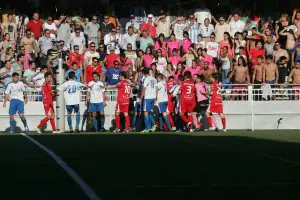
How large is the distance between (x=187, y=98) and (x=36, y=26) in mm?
6943

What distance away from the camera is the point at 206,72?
109ft

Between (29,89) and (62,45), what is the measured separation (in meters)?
2.64

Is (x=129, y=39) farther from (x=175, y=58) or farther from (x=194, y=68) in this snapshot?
(x=194, y=68)

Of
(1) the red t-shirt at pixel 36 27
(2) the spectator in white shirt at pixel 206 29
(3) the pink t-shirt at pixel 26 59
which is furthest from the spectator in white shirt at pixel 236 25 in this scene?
(3) the pink t-shirt at pixel 26 59

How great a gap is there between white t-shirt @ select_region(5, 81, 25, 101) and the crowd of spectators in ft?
2.56

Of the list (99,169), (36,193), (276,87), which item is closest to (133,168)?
(99,169)

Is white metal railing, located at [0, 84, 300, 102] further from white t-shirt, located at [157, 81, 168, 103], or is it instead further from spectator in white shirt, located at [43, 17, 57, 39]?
spectator in white shirt, located at [43, 17, 57, 39]

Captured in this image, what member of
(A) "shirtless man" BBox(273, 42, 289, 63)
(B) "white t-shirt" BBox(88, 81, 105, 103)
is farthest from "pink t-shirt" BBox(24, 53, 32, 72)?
(A) "shirtless man" BBox(273, 42, 289, 63)

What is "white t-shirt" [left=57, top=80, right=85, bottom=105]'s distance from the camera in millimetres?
30891

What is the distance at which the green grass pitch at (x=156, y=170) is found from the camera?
37.2 feet

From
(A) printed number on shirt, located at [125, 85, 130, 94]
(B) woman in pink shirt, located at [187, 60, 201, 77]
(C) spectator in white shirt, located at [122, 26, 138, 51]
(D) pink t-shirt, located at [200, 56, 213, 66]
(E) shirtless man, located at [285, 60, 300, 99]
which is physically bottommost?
(A) printed number on shirt, located at [125, 85, 130, 94]

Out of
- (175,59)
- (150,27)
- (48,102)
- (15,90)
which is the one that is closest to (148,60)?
(175,59)

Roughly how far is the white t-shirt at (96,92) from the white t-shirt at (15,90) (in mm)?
2138

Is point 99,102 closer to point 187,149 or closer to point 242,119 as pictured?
Answer: point 242,119
